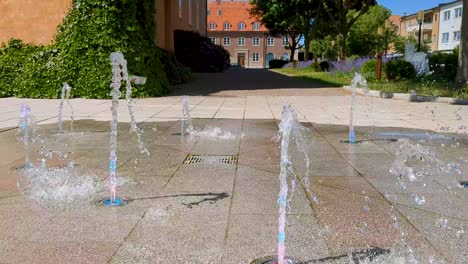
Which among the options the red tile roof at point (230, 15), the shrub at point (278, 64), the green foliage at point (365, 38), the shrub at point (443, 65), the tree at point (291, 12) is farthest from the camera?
the red tile roof at point (230, 15)

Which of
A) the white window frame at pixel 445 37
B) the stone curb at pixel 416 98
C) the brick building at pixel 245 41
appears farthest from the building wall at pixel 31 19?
the brick building at pixel 245 41

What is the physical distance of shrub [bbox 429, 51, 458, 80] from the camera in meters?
18.0

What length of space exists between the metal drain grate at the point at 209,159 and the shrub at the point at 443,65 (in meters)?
14.3

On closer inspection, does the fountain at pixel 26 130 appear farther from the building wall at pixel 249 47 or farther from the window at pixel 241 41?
the window at pixel 241 41

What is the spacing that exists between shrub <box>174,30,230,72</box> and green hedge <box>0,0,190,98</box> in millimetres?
13229

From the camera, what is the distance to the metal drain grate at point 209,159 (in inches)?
221

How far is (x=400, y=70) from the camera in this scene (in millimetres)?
17891

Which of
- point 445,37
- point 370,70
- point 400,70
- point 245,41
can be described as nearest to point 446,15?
point 445,37

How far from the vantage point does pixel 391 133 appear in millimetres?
7781

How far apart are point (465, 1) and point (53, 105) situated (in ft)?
41.4

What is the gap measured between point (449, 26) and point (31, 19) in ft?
236

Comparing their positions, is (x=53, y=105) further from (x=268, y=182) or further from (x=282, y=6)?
(x=282, y=6)

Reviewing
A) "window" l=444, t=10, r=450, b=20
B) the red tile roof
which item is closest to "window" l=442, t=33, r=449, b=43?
"window" l=444, t=10, r=450, b=20

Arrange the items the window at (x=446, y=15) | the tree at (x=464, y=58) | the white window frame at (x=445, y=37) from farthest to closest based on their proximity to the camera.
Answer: the white window frame at (x=445, y=37), the window at (x=446, y=15), the tree at (x=464, y=58)
